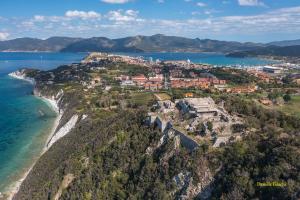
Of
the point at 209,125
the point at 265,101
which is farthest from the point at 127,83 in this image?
the point at 209,125

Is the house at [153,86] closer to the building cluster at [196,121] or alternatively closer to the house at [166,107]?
the house at [166,107]

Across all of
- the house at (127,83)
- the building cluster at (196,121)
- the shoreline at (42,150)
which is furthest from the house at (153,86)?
the building cluster at (196,121)

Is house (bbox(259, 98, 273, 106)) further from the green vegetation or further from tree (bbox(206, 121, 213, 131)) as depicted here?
tree (bbox(206, 121, 213, 131))

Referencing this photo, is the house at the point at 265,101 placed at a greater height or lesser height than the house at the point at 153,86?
greater

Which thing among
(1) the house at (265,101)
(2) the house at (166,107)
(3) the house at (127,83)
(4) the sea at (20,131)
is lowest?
(4) the sea at (20,131)

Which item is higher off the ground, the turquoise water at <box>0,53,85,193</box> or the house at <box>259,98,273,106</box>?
the house at <box>259,98,273,106</box>

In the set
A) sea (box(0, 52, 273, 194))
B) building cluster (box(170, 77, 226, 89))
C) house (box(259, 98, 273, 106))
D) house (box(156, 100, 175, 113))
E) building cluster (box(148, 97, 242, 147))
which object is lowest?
sea (box(0, 52, 273, 194))

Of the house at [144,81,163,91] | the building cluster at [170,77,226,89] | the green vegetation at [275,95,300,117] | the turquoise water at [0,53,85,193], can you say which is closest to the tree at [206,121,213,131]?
the green vegetation at [275,95,300,117]

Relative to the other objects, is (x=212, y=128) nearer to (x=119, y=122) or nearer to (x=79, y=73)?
(x=119, y=122)

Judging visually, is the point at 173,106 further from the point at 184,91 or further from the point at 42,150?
the point at 184,91

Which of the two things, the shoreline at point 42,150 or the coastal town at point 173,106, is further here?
the shoreline at point 42,150

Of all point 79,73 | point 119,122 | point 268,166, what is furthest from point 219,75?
point 268,166

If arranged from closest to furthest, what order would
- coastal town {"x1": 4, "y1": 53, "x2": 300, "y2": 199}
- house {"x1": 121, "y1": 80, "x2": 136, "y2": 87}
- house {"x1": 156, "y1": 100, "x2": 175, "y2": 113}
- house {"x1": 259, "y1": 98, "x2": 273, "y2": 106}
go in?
coastal town {"x1": 4, "y1": 53, "x2": 300, "y2": 199}, house {"x1": 156, "y1": 100, "x2": 175, "y2": 113}, house {"x1": 259, "y1": 98, "x2": 273, "y2": 106}, house {"x1": 121, "y1": 80, "x2": 136, "y2": 87}
